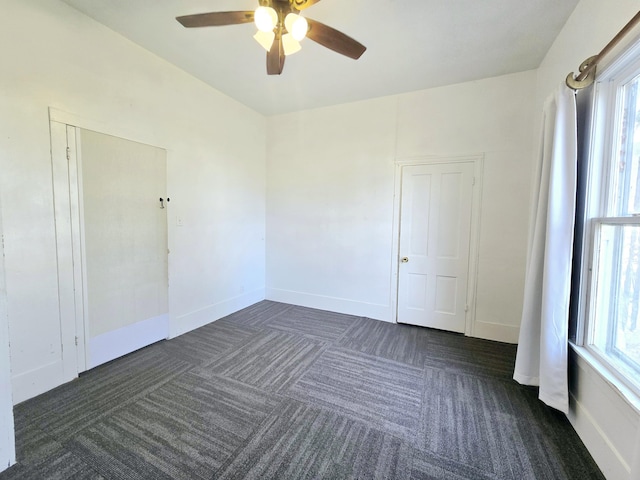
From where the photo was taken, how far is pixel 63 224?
6.93 ft

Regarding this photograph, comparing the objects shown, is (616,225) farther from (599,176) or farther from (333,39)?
(333,39)

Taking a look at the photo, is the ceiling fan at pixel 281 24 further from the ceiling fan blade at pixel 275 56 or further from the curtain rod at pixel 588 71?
the curtain rod at pixel 588 71

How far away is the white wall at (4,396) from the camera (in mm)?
1403

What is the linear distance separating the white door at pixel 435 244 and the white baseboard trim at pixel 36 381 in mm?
3422

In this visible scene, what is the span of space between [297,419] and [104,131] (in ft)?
9.20

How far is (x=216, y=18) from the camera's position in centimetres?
165

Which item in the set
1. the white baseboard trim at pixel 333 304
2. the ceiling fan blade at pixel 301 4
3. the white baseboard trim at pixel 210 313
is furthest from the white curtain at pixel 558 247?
the white baseboard trim at pixel 210 313

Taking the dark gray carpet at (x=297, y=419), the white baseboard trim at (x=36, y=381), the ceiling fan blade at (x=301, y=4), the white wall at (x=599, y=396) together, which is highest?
the ceiling fan blade at (x=301, y=4)

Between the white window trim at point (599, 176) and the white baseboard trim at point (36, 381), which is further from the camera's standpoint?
the white baseboard trim at point (36, 381)

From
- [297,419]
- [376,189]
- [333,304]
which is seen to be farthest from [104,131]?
[333,304]

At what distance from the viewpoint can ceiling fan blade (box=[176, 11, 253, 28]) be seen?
1604 mm

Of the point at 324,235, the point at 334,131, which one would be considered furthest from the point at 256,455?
the point at 334,131

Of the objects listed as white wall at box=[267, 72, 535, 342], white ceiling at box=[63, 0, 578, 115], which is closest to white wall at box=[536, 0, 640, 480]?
white ceiling at box=[63, 0, 578, 115]

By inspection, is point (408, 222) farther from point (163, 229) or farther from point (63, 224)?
point (63, 224)
